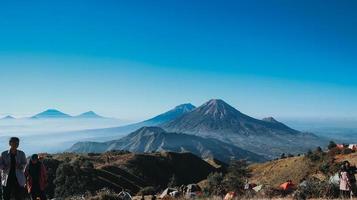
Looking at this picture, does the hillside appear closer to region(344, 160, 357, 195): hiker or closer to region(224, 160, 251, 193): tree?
region(224, 160, 251, 193): tree

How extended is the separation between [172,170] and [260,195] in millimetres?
82324

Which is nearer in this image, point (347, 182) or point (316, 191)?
point (347, 182)

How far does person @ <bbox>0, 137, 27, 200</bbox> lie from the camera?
39.6 ft

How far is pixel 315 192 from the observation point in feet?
55.6

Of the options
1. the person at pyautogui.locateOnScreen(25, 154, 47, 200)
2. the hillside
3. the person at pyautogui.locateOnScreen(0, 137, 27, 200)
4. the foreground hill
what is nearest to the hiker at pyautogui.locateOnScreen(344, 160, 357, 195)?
the person at pyautogui.locateOnScreen(25, 154, 47, 200)

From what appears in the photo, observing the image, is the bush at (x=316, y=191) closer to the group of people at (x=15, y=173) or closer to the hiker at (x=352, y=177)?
the hiker at (x=352, y=177)

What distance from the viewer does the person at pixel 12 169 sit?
12.1 meters

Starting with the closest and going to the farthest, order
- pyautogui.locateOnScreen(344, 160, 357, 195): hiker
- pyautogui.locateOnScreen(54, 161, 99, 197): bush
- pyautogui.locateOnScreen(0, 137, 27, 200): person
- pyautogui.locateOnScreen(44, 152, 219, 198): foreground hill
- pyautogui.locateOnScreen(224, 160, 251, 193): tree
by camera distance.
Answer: pyautogui.locateOnScreen(0, 137, 27, 200): person, pyautogui.locateOnScreen(344, 160, 357, 195): hiker, pyautogui.locateOnScreen(224, 160, 251, 193): tree, pyautogui.locateOnScreen(54, 161, 99, 197): bush, pyautogui.locateOnScreen(44, 152, 219, 198): foreground hill

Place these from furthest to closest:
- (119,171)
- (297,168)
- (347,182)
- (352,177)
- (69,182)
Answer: (119,171) < (297,168) < (69,182) < (352,177) < (347,182)

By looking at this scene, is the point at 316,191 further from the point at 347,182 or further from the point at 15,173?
the point at 15,173

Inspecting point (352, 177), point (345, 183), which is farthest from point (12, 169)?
point (352, 177)

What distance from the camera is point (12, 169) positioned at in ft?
39.9

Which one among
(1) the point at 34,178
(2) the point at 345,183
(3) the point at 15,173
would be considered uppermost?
(3) the point at 15,173

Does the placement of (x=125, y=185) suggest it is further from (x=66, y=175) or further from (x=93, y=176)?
(x=66, y=175)
